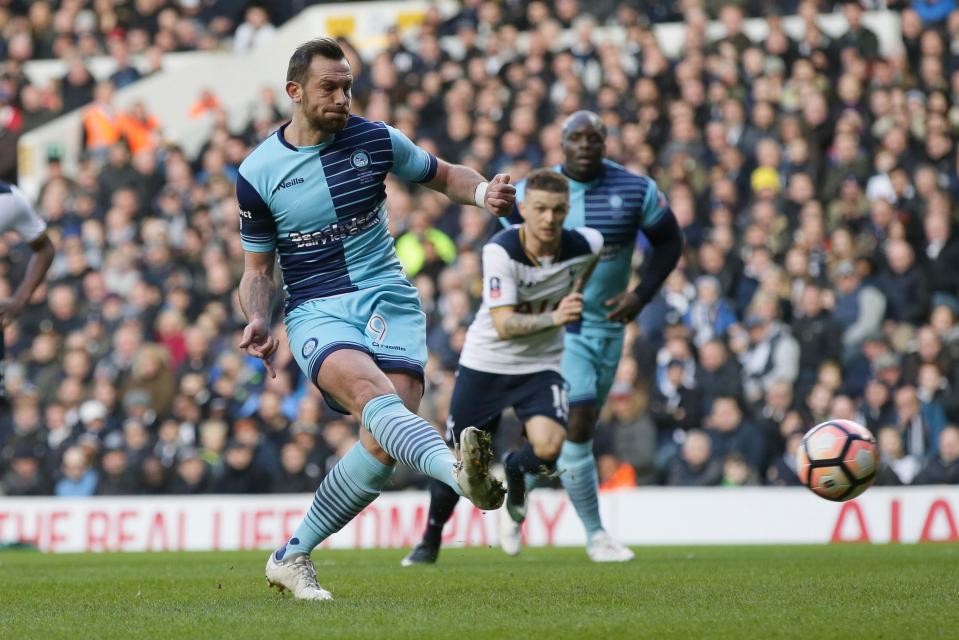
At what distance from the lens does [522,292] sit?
9695 mm

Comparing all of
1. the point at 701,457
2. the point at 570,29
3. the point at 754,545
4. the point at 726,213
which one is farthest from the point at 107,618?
the point at 570,29

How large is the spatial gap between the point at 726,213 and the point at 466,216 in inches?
125

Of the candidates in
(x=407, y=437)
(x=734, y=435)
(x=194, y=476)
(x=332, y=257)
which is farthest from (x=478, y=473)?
(x=194, y=476)

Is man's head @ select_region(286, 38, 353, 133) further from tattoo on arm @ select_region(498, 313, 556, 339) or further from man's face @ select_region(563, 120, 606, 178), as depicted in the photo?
man's face @ select_region(563, 120, 606, 178)

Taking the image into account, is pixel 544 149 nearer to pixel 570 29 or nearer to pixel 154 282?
pixel 570 29

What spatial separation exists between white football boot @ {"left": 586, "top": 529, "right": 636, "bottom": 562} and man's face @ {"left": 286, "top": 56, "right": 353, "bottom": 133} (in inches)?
168

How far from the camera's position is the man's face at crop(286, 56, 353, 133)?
23.3ft

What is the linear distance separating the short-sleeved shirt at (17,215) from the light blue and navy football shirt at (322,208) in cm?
439

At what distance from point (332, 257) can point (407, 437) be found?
45.5 inches

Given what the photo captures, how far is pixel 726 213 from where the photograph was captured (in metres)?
16.7

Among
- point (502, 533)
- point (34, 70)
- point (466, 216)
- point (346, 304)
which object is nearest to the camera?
point (346, 304)

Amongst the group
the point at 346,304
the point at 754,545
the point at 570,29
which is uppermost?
the point at 570,29

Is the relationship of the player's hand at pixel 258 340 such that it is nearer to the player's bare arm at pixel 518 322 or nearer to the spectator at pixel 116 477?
the player's bare arm at pixel 518 322

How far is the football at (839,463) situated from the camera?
873 centimetres
